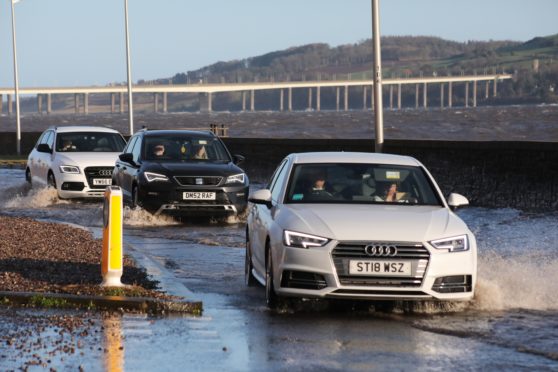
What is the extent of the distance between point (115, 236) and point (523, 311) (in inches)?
142

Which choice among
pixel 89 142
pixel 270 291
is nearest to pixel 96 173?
pixel 89 142

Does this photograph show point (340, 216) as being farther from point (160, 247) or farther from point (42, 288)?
point (160, 247)

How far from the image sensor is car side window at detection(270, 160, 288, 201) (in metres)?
12.4

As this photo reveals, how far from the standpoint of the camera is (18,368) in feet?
26.4

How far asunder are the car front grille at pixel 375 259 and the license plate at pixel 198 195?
11.5m

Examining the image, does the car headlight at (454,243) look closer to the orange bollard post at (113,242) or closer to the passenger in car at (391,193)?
the passenger in car at (391,193)

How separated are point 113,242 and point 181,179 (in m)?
10.3

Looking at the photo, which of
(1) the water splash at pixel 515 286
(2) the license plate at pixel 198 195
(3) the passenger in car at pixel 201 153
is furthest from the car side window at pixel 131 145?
(1) the water splash at pixel 515 286

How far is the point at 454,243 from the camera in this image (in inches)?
431

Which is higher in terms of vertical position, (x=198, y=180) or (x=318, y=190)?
(x=318, y=190)

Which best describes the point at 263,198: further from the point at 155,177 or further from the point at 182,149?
the point at 182,149

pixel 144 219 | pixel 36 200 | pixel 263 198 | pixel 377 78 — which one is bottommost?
pixel 36 200

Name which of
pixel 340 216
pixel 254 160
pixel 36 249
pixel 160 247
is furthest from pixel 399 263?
pixel 254 160

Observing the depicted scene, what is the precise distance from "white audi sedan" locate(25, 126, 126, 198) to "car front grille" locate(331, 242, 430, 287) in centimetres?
1709
